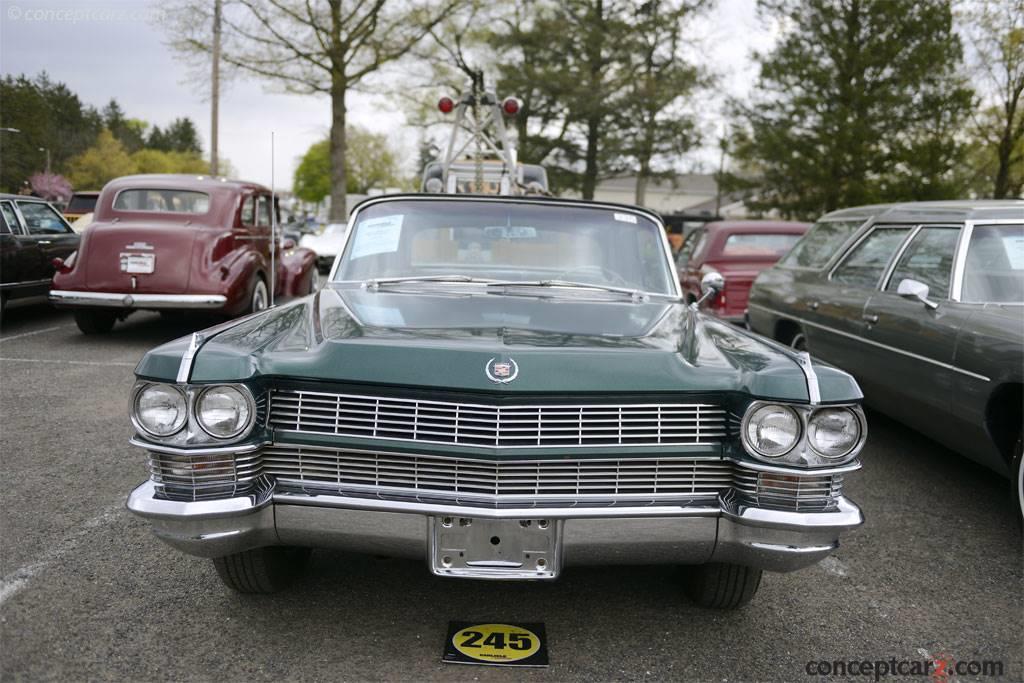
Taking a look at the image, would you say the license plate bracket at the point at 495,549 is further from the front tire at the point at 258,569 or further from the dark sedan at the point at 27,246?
the dark sedan at the point at 27,246

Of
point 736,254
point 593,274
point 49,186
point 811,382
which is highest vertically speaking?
point 49,186

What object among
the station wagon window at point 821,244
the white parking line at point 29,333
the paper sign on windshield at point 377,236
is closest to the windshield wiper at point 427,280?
the paper sign on windshield at point 377,236

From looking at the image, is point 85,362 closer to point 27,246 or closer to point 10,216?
point 27,246

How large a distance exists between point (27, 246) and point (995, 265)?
9.25 metres

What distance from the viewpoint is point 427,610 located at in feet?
10.1

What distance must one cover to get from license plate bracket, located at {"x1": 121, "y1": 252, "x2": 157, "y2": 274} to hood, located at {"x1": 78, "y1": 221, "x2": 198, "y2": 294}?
0.8 inches

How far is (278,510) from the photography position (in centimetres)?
257

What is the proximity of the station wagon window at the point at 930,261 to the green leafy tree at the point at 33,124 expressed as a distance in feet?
24.3

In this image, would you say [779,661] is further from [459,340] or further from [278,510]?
[278,510]

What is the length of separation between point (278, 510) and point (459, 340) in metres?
0.77

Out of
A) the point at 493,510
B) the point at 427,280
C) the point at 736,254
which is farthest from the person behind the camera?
the point at 736,254

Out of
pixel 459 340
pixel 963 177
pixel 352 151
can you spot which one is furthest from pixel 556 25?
pixel 352 151

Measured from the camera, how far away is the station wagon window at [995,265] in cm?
449

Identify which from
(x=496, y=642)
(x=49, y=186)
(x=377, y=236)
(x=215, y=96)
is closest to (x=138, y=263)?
(x=49, y=186)
